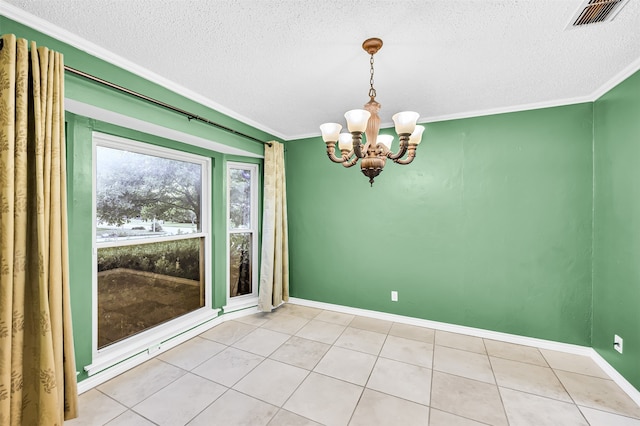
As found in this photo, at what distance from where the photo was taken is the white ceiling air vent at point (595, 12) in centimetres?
135

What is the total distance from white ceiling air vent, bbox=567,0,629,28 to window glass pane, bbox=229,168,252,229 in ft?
11.0

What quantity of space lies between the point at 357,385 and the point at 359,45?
2511mm

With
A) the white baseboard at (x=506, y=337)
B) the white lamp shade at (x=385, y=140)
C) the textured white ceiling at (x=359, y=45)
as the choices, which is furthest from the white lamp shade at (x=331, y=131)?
the white baseboard at (x=506, y=337)

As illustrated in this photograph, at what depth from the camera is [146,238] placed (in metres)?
2.56

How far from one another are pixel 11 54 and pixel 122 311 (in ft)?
6.78

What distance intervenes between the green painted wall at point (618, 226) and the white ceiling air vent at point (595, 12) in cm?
95

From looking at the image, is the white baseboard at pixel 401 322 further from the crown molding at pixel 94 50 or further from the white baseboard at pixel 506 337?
the crown molding at pixel 94 50

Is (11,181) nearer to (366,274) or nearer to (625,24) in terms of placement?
(366,274)

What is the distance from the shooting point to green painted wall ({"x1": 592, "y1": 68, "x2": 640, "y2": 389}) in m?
1.99

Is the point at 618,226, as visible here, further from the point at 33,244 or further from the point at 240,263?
the point at 33,244

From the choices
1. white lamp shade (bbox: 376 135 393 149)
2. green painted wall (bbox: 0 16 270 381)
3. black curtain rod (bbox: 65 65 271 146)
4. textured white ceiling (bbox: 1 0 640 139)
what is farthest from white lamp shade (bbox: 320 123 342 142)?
green painted wall (bbox: 0 16 270 381)

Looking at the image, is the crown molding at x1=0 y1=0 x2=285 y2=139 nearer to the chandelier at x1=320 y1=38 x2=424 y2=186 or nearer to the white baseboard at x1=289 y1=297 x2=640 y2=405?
the chandelier at x1=320 y1=38 x2=424 y2=186

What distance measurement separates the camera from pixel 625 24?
60.1 inches

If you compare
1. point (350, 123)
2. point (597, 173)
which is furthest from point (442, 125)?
point (350, 123)
